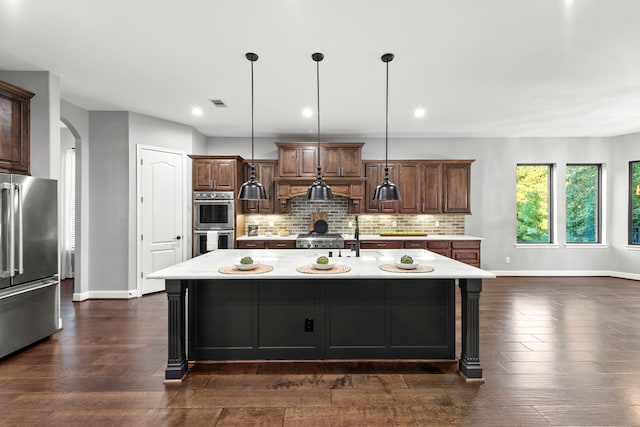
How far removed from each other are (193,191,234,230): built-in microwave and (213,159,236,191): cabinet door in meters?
0.11

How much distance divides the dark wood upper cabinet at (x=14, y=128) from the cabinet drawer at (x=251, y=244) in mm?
3001

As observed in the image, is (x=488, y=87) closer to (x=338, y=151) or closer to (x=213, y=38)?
(x=338, y=151)

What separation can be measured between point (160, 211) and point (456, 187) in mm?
5264

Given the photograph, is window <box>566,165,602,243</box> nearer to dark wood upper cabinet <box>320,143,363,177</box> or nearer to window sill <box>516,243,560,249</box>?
window sill <box>516,243,560,249</box>

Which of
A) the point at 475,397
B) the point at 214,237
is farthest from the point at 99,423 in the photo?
the point at 214,237

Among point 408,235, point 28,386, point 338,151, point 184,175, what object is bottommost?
point 28,386

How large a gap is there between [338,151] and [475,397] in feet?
14.9

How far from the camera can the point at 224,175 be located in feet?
18.7

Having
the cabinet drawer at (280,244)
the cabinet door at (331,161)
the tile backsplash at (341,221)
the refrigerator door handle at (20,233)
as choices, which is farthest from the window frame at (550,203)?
the refrigerator door handle at (20,233)

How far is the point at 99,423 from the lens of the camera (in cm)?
209

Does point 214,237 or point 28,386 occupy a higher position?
point 214,237

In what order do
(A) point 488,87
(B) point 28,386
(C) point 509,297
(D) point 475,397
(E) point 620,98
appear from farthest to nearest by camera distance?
(C) point 509,297
(E) point 620,98
(A) point 488,87
(B) point 28,386
(D) point 475,397

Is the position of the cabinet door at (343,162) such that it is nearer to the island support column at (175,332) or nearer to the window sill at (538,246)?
the window sill at (538,246)

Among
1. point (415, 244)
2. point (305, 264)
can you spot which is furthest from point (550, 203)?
point (305, 264)
